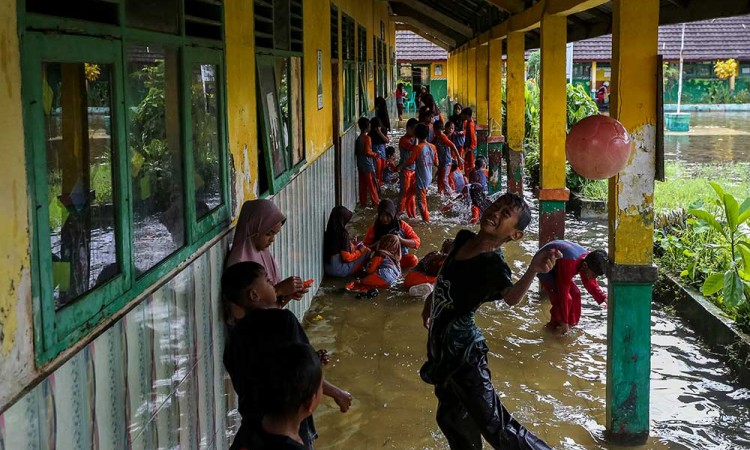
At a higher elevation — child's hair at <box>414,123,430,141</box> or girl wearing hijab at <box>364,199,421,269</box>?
child's hair at <box>414,123,430,141</box>

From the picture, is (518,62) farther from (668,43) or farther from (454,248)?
(668,43)

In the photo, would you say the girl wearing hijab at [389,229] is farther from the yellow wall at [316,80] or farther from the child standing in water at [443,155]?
the child standing in water at [443,155]

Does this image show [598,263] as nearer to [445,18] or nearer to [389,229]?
[389,229]

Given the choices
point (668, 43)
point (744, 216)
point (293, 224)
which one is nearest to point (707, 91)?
point (668, 43)

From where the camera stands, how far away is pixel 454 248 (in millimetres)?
3791

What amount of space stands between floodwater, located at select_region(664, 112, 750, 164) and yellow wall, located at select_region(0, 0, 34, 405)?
18.9 m

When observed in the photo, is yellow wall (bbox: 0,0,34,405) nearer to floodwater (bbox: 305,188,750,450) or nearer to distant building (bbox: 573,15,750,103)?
floodwater (bbox: 305,188,750,450)

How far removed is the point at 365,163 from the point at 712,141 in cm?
1579

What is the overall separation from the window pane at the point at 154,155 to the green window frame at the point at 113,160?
36mm

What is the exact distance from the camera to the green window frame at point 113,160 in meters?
2.13

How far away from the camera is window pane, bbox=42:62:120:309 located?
232 centimetres

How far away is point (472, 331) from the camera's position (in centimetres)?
370

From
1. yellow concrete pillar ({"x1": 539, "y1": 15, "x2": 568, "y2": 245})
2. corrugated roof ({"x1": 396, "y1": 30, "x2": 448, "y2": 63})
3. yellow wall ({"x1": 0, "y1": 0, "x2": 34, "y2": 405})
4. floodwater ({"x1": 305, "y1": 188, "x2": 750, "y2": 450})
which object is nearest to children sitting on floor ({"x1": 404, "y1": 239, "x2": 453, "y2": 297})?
floodwater ({"x1": 305, "y1": 188, "x2": 750, "y2": 450})

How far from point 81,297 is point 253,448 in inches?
28.7
